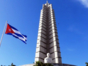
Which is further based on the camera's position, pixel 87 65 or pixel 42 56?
pixel 42 56

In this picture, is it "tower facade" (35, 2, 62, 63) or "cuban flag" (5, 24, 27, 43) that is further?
"tower facade" (35, 2, 62, 63)

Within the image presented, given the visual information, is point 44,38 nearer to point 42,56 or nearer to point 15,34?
point 42,56

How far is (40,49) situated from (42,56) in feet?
7.16

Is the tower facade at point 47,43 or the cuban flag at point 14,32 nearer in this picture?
the cuban flag at point 14,32

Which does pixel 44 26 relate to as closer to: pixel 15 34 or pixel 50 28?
pixel 50 28

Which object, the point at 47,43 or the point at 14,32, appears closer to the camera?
the point at 14,32

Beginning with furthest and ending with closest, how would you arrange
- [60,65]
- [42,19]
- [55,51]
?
[42,19] < [55,51] < [60,65]

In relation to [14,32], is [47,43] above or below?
above

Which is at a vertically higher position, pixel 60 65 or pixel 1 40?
pixel 1 40

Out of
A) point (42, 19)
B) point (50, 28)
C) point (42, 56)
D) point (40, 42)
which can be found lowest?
point (42, 56)

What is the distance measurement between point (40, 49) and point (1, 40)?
1512 cm

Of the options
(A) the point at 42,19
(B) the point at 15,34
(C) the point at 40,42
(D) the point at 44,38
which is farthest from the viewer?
(A) the point at 42,19

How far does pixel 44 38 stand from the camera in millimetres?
35000

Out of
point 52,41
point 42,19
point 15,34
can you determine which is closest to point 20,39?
point 15,34
